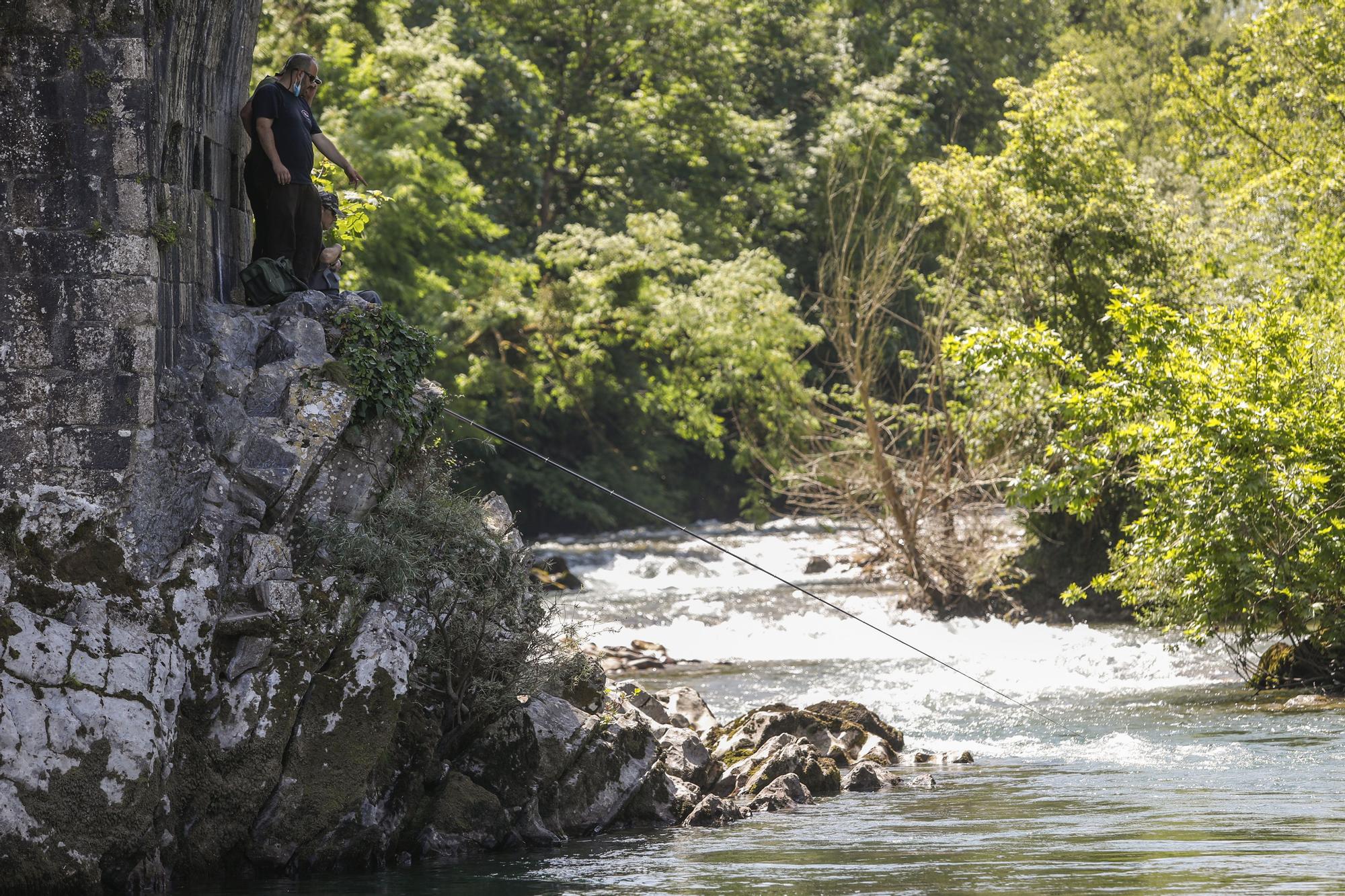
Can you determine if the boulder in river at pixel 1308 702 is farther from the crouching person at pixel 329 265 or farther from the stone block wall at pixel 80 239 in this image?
the stone block wall at pixel 80 239

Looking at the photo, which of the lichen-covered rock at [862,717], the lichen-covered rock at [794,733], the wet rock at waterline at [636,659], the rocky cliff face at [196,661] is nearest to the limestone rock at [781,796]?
the lichen-covered rock at [794,733]

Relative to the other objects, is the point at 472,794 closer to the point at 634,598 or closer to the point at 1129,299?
the point at 1129,299

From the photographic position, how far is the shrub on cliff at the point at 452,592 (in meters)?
10.1

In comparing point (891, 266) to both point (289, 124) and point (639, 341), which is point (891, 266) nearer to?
point (639, 341)

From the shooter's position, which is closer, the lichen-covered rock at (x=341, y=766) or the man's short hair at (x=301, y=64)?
the lichen-covered rock at (x=341, y=766)

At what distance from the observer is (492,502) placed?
1229 centimetres

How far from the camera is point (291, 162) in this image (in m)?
11.5

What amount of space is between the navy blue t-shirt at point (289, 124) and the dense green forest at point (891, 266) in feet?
27.4

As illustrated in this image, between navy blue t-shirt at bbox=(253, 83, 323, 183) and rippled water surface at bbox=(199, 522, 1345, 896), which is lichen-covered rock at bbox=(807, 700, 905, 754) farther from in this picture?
navy blue t-shirt at bbox=(253, 83, 323, 183)

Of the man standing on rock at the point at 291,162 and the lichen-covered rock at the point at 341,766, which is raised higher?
the man standing on rock at the point at 291,162

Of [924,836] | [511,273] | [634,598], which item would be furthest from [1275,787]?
[511,273]

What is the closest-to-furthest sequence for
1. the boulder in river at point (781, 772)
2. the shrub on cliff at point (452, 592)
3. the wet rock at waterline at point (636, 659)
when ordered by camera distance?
the shrub on cliff at point (452, 592), the boulder in river at point (781, 772), the wet rock at waterline at point (636, 659)

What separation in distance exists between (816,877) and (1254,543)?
26.2ft

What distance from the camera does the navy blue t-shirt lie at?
11273mm
